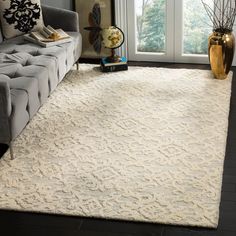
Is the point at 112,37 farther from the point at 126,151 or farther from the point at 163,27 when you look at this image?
the point at 126,151

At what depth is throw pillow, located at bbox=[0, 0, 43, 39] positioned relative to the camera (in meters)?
4.88

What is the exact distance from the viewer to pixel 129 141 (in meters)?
3.87

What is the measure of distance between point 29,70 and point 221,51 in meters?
1.71

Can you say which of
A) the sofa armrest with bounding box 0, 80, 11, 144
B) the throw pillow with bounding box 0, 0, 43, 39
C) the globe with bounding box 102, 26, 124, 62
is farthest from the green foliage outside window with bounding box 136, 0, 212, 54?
the sofa armrest with bounding box 0, 80, 11, 144

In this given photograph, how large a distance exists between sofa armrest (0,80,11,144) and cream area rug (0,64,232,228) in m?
0.19

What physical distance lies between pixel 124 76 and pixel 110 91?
16.1 inches

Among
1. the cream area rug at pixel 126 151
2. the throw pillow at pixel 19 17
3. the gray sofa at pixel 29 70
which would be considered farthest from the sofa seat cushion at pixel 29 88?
the throw pillow at pixel 19 17

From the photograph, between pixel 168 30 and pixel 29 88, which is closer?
pixel 29 88

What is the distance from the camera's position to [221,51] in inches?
189

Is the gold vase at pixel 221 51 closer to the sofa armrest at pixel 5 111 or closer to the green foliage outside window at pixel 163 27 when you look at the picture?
the green foliage outside window at pixel 163 27

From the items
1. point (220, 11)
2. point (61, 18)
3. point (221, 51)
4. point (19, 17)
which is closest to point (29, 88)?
point (19, 17)

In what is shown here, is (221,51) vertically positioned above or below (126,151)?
above

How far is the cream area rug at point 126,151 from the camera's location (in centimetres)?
315

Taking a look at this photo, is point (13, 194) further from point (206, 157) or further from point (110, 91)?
point (110, 91)
